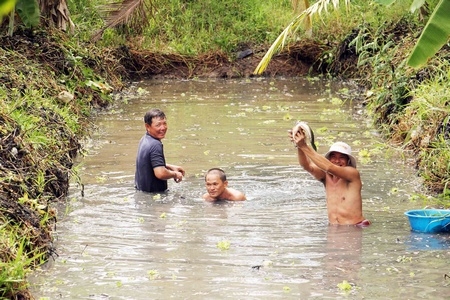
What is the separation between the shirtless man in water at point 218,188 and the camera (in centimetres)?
977

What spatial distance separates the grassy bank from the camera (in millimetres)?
8078

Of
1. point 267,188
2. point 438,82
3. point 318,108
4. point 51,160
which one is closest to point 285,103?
point 318,108

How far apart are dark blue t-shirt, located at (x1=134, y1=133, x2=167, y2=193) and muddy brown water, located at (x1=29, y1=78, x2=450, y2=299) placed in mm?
187

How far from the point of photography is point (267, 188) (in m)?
10.5

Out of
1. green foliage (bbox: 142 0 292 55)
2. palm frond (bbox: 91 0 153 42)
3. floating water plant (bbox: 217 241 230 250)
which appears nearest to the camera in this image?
floating water plant (bbox: 217 241 230 250)

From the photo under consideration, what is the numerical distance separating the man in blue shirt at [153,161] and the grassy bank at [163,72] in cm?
83

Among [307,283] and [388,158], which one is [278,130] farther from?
[307,283]

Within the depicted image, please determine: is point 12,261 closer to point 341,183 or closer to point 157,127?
Answer: point 341,183

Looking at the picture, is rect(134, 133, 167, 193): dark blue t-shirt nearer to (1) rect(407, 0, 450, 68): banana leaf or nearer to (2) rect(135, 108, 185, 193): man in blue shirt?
(2) rect(135, 108, 185, 193): man in blue shirt


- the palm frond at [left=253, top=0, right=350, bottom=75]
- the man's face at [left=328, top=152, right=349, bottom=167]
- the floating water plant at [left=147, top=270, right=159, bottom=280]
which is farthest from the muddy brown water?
the palm frond at [left=253, top=0, right=350, bottom=75]

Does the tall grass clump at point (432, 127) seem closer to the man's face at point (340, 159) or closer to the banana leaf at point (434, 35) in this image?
the man's face at point (340, 159)

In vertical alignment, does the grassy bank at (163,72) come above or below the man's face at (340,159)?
below

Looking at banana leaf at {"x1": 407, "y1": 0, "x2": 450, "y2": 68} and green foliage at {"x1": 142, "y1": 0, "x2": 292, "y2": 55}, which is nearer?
banana leaf at {"x1": 407, "y1": 0, "x2": 450, "y2": 68}

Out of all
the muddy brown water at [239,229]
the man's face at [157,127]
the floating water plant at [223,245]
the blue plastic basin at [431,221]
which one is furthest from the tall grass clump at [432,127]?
the man's face at [157,127]
